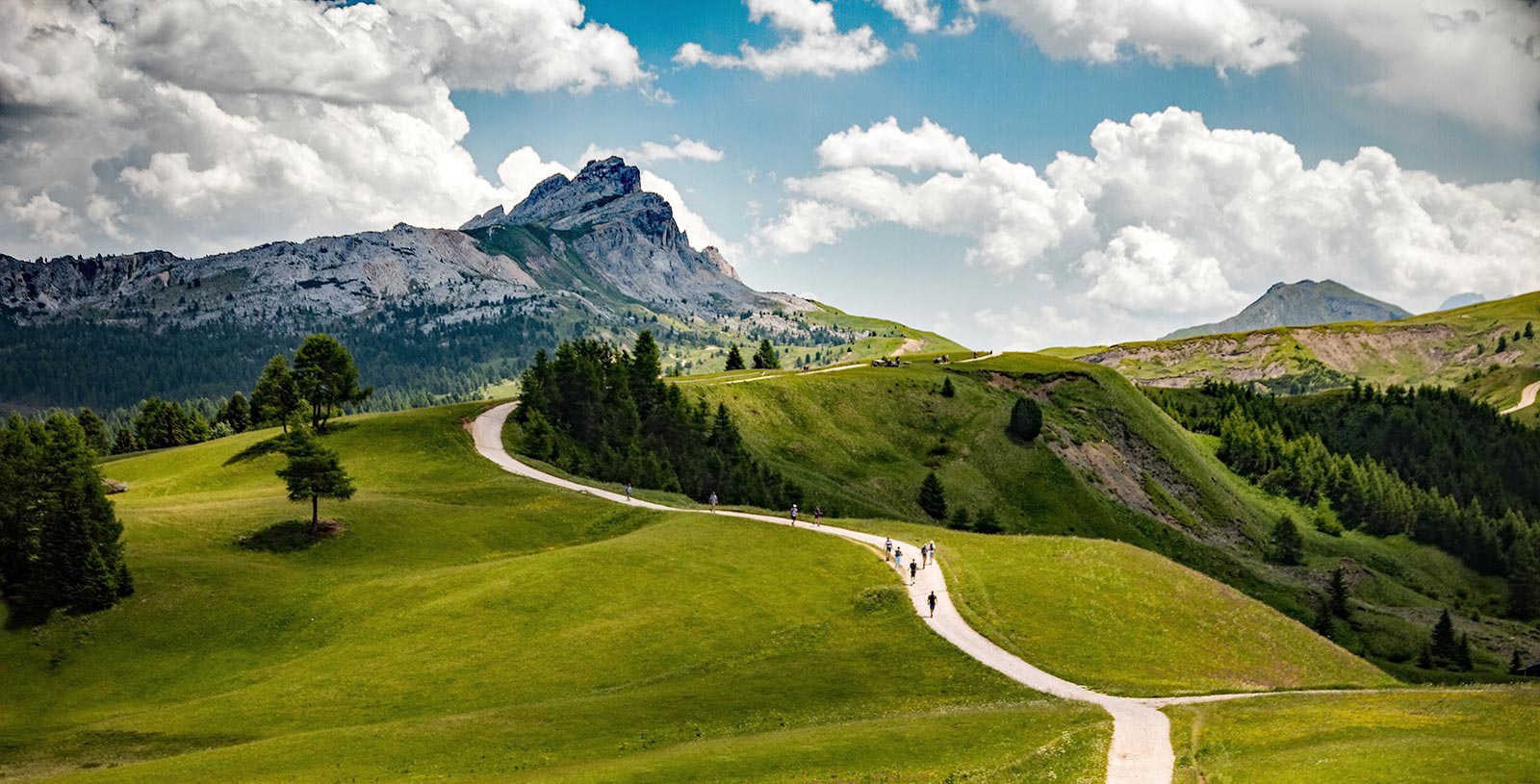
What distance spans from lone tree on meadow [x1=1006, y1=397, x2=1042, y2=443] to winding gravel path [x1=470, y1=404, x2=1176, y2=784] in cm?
9334

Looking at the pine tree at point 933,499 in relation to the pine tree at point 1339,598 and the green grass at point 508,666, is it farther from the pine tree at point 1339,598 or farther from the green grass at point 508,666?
the green grass at point 508,666

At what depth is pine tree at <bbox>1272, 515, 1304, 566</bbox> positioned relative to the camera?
15688 cm

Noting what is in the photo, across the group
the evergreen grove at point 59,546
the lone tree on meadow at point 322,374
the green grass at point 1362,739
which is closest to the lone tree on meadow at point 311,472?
the evergreen grove at point 59,546

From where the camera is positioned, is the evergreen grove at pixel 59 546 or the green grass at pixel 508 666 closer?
the green grass at pixel 508 666

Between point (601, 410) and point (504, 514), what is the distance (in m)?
44.4

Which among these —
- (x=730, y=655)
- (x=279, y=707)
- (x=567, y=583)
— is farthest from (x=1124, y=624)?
(x=279, y=707)

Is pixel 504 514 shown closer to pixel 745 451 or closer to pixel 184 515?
pixel 184 515

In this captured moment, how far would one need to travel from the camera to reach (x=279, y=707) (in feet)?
150

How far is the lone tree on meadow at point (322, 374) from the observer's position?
11388 cm

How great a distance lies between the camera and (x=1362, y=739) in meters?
29.5

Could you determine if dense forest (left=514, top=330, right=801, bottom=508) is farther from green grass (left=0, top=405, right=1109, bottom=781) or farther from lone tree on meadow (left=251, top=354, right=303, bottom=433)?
lone tree on meadow (left=251, top=354, right=303, bottom=433)

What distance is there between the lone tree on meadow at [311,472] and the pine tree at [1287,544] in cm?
15410

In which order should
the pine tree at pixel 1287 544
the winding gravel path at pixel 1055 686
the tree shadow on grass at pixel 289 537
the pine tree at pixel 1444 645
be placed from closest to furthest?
the winding gravel path at pixel 1055 686, the tree shadow on grass at pixel 289 537, the pine tree at pixel 1444 645, the pine tree at pixel 1287 544

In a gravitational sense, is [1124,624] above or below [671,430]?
below
